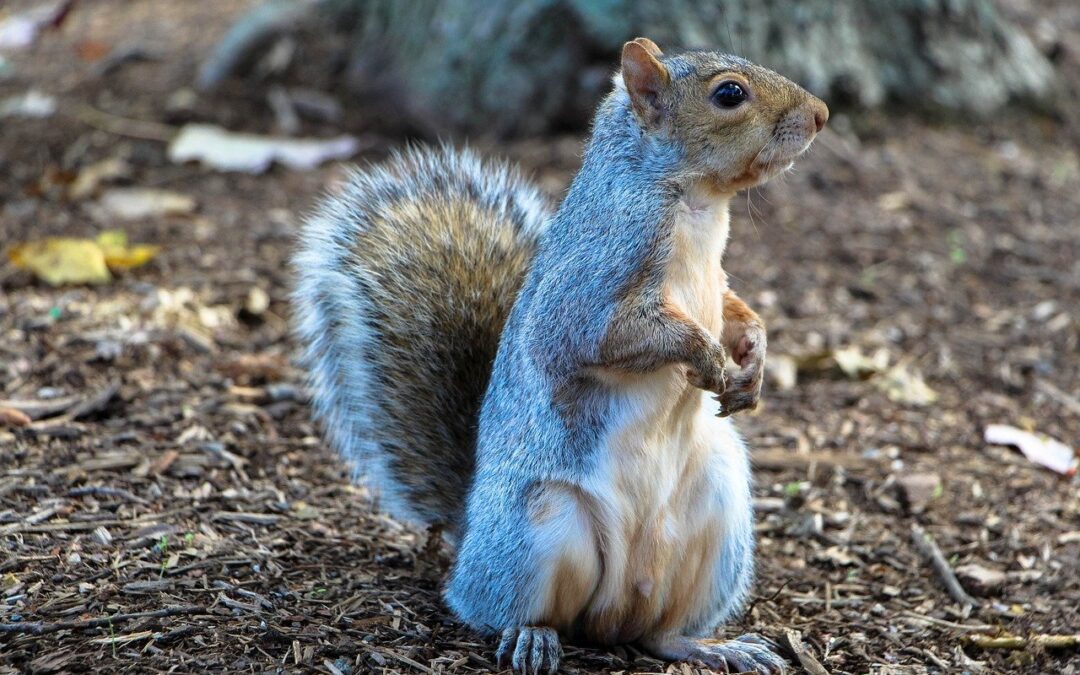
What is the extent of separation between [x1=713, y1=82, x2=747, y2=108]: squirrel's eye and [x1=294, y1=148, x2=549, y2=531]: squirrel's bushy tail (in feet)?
2.48

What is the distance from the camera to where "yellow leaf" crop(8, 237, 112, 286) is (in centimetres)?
429

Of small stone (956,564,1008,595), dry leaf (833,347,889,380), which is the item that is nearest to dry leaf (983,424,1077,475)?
dry leaf (833,347,889,380)

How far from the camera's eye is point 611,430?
8.30 feet

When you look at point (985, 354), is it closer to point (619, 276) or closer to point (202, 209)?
point (619, 276)

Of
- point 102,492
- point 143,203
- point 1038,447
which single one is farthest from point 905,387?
point 143,203

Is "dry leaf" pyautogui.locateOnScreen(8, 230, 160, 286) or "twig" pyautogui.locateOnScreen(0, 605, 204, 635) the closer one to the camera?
"twig" pyautogui.locateOnScreen(0, 605, 204, 635)

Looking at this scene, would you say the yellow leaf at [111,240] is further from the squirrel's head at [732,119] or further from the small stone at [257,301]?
the squirrel's head at [732,119]

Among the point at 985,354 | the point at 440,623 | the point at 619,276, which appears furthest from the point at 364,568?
the point at 985,354

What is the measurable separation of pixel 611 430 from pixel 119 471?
1.43 metres

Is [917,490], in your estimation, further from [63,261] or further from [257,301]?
[63,261]

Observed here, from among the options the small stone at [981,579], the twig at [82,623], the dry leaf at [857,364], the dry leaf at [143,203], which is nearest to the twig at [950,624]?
the small stone at [981,579]

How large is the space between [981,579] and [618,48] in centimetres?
333

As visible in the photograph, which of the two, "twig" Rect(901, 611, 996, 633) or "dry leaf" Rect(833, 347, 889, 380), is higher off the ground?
"twig" Rect(901, 611, 996, 633)

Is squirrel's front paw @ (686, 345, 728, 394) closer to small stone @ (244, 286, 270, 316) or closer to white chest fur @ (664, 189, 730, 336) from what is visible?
white chest fur @ (664, 189, 730, 336)
